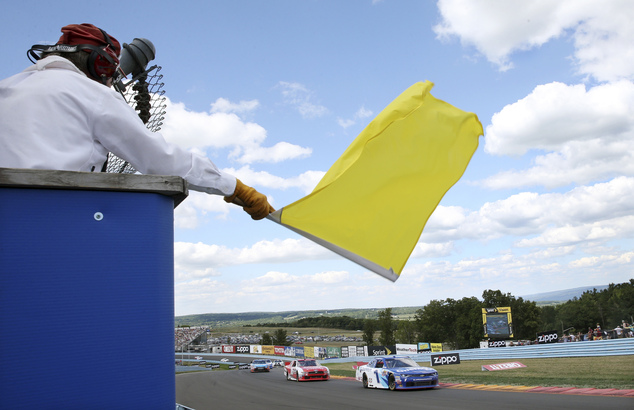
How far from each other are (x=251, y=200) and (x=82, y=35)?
81 cm

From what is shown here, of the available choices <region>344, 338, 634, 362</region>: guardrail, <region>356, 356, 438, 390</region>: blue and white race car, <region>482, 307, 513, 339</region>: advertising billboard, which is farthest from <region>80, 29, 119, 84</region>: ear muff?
<region>482, 307, 513, 339</region>: advertising billboard

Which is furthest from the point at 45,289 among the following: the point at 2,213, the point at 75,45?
the point at 75,45

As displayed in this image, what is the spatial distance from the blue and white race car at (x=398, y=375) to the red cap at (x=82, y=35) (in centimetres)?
1669

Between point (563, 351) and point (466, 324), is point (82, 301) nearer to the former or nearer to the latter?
A: point (563, 351)

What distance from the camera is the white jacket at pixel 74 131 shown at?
130cm

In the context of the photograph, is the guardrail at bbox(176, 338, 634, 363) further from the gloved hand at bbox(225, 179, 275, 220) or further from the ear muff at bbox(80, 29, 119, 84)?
the ear muff at bbox(80, 29, 119, 84)

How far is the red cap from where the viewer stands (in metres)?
1.66

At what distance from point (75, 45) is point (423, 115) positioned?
1.79 m

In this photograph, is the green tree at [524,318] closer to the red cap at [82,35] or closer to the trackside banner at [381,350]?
the trackside banner at [381,350]

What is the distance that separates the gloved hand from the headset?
62 centimetres

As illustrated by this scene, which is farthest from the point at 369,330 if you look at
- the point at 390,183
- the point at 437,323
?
the point at 390,183

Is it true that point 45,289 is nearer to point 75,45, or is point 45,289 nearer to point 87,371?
point 87,371

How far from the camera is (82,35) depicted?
166cm

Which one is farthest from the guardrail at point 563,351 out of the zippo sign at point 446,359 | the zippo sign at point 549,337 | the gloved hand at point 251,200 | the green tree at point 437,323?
the green tree at point 437,323
